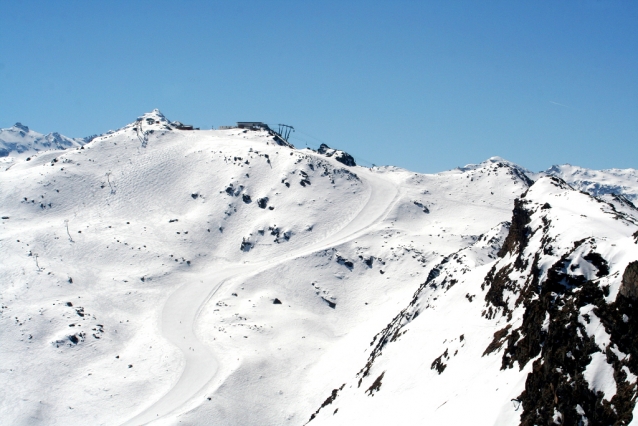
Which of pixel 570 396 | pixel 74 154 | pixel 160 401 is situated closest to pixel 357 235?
pixel 160 401

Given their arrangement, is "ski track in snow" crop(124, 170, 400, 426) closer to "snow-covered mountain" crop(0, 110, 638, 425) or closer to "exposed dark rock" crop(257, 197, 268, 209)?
"snow-covered mountain" crop(0, 110, 638, 425)

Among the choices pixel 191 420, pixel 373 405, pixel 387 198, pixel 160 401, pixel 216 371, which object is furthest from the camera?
pixel 387 198

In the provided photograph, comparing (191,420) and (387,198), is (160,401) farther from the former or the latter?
(387,198)

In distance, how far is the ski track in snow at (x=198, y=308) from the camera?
206 ft

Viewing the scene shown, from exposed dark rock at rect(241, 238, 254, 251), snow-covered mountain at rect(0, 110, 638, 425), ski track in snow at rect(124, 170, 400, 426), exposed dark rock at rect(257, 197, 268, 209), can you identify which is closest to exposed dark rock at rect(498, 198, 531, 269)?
snow-covered mountain at rect(0, 110, 638, 425)

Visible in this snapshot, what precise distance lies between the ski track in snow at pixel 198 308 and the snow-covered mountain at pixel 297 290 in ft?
1.39

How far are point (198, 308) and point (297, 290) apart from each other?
54.9 ft

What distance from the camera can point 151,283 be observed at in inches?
3607

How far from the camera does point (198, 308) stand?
84500 mm

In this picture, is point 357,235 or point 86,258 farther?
point 357,235

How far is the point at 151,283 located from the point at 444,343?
63947 millimetres

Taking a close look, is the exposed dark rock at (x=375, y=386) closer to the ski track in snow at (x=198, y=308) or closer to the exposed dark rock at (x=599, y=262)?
the exposed dark rock at (x=599, y=262)

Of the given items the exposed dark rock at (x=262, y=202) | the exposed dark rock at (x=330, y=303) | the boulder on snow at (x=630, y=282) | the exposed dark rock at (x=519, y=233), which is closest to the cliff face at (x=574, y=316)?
the boulder on snow at (x=630, y=282)

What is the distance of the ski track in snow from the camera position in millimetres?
62831
